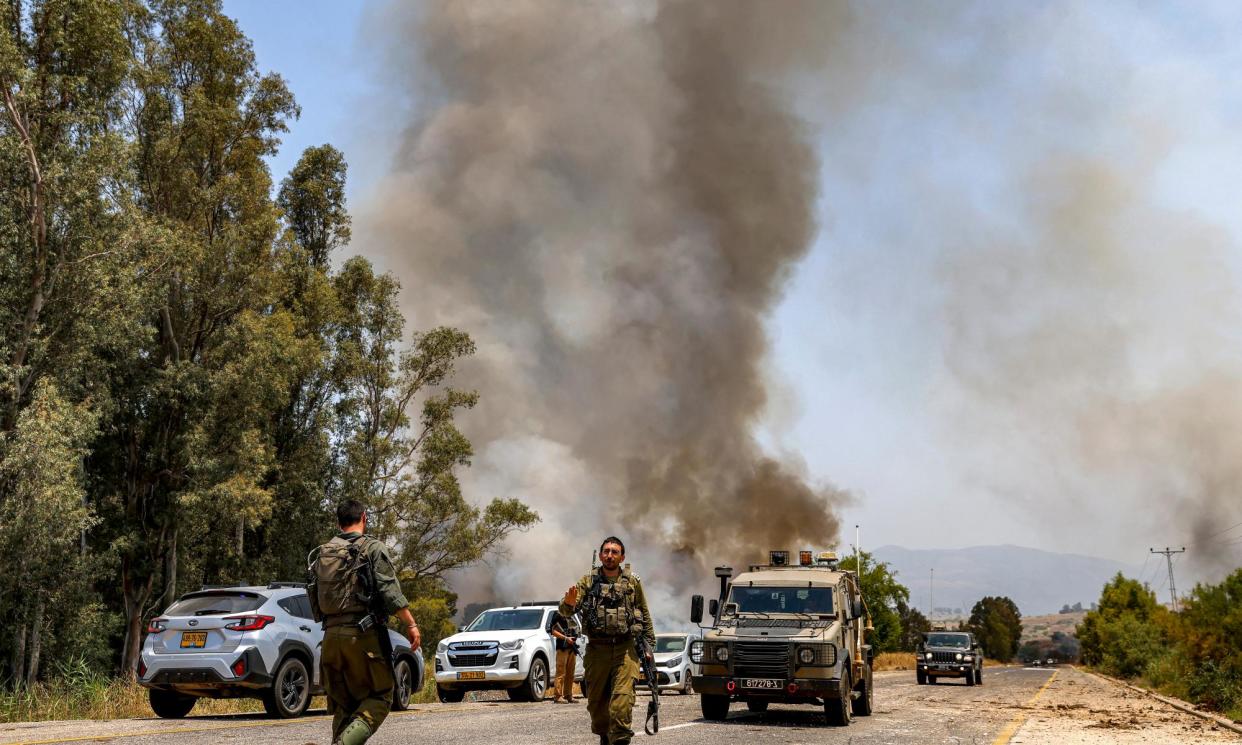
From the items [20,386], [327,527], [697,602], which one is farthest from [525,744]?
[327,527]

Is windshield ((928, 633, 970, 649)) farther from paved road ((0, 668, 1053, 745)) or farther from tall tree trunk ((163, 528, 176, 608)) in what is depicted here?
tall tree trunk ((163, 528, 176, 608))

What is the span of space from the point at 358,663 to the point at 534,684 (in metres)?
13.1

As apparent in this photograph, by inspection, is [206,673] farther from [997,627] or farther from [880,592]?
[997,627]

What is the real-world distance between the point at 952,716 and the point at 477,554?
91.4 feet

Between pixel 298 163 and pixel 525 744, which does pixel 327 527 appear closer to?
pixel 298 163

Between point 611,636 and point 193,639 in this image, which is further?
point 193,639

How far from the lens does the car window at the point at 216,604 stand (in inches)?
543

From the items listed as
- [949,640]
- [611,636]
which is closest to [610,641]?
[611,636]

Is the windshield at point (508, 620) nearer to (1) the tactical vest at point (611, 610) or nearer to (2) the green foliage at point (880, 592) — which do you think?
(1) the tactical vest at point (611, 610)

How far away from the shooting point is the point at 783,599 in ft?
53.9

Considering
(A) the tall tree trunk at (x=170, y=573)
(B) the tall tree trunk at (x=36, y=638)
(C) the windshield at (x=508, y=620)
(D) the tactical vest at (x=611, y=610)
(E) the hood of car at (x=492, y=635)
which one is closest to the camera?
(D) the tactical vest at (x=611, y=610)

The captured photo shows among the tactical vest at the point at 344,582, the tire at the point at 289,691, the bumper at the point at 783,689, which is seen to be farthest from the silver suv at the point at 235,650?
the tactical vest at the point at 344,582

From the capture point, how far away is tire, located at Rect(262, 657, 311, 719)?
13805 millimetres

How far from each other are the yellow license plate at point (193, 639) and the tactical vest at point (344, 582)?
731 centimetres
